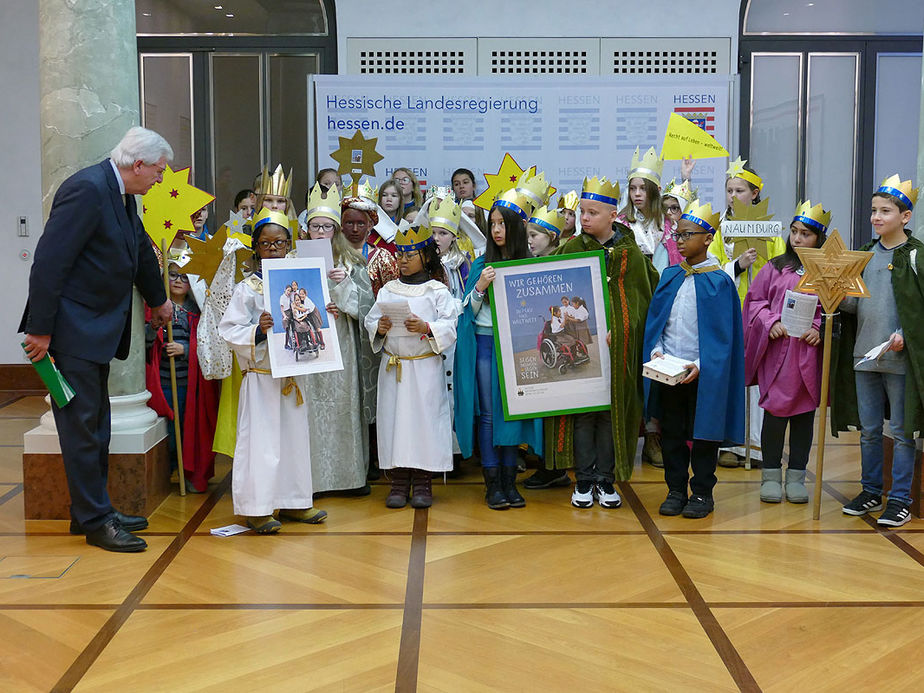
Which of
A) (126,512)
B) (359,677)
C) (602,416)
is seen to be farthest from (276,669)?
(602,416)

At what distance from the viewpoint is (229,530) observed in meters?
4.36

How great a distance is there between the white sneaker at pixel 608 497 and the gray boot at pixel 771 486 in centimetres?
69

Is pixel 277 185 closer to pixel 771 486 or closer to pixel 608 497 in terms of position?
pixel 608 497

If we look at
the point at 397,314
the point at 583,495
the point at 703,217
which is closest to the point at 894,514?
the point at 583,495

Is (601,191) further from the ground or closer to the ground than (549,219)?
further from the ground

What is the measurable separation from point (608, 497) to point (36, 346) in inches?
101

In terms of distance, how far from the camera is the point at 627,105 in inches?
312

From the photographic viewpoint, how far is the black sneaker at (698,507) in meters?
4.59

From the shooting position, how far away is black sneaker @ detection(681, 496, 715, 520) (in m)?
4.59

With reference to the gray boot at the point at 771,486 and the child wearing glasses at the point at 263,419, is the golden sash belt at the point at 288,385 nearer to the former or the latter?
the child wearing glasses at the point at 263,419

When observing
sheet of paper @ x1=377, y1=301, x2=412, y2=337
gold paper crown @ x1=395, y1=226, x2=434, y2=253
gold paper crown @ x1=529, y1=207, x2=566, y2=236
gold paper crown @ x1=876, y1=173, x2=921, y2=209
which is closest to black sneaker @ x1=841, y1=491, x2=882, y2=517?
gold paper crown @ x1=876, y1=173, x2=921, y2=209

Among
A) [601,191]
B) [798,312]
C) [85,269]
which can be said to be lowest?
[798,312]

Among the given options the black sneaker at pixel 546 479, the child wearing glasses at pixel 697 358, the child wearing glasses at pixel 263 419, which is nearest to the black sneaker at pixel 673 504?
the child wearing glasses at pixel 697 358

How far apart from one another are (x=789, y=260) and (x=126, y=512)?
3.30 meters
